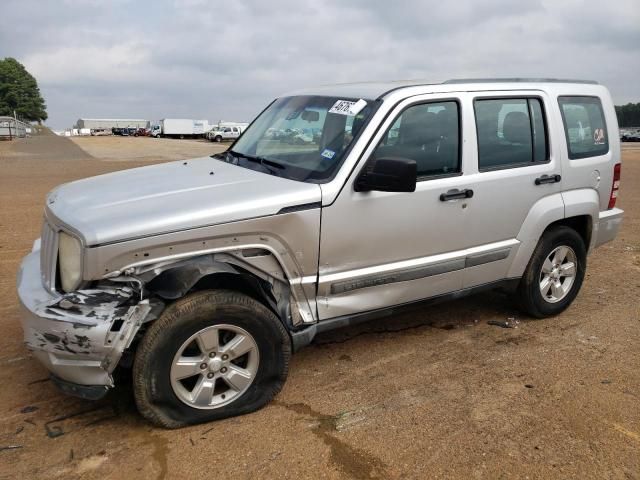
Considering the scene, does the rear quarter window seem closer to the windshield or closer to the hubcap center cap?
the windshield

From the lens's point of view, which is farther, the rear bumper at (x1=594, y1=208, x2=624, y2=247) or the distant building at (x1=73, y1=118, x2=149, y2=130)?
the distant building at (x1=73, y1=118, x2=149, y2=130)

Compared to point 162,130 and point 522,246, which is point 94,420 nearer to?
point 522,246

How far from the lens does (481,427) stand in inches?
129

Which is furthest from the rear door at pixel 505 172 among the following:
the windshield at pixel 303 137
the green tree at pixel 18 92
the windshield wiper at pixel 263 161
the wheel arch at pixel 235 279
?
the green tree at pixel 18 92

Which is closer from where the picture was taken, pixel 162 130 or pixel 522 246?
pixel 522 246

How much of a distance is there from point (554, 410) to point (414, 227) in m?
1.41

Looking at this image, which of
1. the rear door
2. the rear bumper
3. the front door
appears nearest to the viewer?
the front door

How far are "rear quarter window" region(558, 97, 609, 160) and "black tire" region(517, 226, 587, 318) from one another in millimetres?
661

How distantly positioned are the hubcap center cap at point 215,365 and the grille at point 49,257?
951mm

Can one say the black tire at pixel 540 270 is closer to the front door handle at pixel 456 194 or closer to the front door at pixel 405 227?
the front door at pixel 405 227

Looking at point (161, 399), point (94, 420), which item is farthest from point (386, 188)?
point (94, 420)

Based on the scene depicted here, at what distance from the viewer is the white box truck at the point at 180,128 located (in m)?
72.4

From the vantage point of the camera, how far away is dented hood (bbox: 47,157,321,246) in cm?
298

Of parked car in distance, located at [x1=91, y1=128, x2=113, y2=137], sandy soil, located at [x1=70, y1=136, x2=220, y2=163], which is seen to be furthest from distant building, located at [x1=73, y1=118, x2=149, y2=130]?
sandy soil, located at [x1=70, y1=136, x2=220, y2=163]
